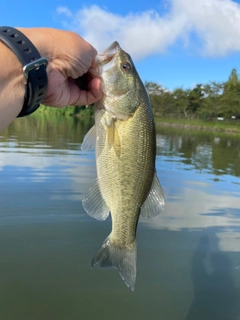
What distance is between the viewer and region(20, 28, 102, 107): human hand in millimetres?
2018

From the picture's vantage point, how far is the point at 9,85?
1.79 meters

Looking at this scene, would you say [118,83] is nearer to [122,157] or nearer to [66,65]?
[66,65]

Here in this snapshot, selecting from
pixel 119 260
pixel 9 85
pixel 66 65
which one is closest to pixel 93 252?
pixel 119 260

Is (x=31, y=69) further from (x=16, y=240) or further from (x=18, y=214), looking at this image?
(x=18, y=214)

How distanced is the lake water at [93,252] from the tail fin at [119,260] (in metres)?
1.81

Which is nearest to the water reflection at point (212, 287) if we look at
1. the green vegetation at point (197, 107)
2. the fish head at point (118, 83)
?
the fish head at point (118, 83)

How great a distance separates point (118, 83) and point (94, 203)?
0.94m

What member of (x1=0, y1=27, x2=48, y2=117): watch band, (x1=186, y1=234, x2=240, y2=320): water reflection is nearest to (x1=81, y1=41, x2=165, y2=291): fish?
(x1=0, y1=27, x2=48, y2=117): watch band

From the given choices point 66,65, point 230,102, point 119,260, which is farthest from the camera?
point 230,102

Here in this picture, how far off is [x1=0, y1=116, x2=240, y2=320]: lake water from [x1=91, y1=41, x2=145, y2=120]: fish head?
9.12 ft

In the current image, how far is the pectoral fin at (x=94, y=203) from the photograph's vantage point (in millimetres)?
2531

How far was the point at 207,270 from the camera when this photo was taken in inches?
198

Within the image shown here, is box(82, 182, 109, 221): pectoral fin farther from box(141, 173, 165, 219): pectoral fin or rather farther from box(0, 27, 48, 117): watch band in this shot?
box(0, 27, 48, 117): watch band

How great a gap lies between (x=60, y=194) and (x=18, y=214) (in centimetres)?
152
